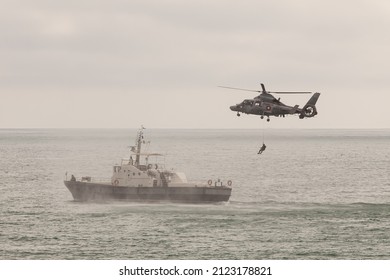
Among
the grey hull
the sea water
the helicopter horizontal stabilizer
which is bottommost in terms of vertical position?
→ the sea water

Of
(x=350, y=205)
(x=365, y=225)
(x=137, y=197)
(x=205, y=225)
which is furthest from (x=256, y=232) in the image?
(x=350, y=205)

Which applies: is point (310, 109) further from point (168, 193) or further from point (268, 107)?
point (168, 193)

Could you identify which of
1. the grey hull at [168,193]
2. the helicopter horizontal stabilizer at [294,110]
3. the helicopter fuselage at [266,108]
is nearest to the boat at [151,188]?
the grey hull at [168,193]

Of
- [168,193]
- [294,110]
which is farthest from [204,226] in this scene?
[294,110]

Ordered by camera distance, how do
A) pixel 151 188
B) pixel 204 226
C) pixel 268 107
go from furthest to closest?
pixel 151 188 → pixel 204 226 → pixel 268 107

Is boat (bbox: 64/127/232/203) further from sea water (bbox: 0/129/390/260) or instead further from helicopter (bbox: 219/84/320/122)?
helicopter (bbox: 219/84/320/122)

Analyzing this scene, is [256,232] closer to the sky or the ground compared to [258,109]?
closer to the ground

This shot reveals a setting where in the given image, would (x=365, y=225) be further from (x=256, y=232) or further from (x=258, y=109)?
(x=258, y=109)

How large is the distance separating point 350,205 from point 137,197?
29761 millimetres

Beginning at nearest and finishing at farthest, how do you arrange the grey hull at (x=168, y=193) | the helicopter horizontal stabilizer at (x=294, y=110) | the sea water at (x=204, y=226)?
the sea water at (x=204, y=226)
the helicopter horizontal stabilizer at (x=294, y=110)
the grey hull at (x=168, y=193)

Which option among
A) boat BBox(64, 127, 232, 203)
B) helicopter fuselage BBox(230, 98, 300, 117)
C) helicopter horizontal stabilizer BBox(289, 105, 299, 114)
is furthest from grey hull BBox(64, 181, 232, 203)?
helicopter horizontal stabilizer BBox(289, 105, 299, 114)

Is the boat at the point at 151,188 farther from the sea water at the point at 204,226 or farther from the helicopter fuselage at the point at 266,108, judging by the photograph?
the helicopter fuselage at the point at 266,108

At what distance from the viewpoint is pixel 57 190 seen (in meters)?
122

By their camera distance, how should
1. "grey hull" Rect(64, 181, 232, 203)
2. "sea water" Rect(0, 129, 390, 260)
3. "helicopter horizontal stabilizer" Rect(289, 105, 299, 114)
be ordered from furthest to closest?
"grey hull" Rect(64, 181, 232, 203)
"helicopter horizontal stabilizer" Rect(289, 105, 299, 114)
"sea water" Rect(0, 129, 390, 260)
